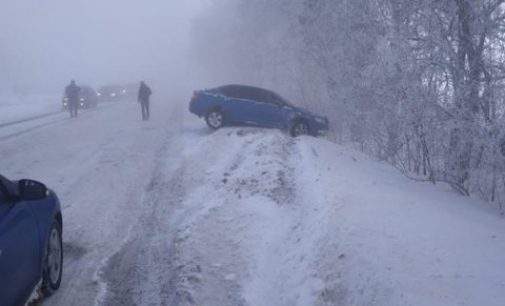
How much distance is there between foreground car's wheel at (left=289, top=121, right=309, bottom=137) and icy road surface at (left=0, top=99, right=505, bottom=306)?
5171mm

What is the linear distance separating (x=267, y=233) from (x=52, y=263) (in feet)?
10.2

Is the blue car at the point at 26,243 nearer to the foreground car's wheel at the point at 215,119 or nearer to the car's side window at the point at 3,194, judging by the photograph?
the car's side window at the point at 3,194

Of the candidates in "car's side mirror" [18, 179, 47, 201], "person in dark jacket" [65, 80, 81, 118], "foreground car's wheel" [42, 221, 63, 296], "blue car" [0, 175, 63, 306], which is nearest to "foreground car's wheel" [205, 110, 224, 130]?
"person in dark jacket" [65, 80, 81, 118]

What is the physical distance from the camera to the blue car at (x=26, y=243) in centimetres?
479

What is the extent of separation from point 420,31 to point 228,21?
119ft

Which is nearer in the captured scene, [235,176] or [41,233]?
[41,233]

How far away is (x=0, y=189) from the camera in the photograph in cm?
518

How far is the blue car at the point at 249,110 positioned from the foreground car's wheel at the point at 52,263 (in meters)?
12.1

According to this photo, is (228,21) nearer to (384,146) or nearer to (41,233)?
(384,146)

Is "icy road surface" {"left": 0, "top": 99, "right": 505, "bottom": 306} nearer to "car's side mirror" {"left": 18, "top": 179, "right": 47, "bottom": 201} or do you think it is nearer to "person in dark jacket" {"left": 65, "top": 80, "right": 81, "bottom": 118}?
"car's side mirror" {"left": 18, "top": 179, "right": 47, "bottom": 201}

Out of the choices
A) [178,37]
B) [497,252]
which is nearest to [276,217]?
[497,252]

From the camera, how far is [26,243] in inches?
208

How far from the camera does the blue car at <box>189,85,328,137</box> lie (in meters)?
18.6

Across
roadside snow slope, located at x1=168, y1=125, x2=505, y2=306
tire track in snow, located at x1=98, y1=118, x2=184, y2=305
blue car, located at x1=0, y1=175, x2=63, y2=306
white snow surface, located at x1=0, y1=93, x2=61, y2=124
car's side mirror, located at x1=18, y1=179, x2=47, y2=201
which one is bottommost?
white snow surface, located at x1=0, y1=93, x2=61, y2=124
